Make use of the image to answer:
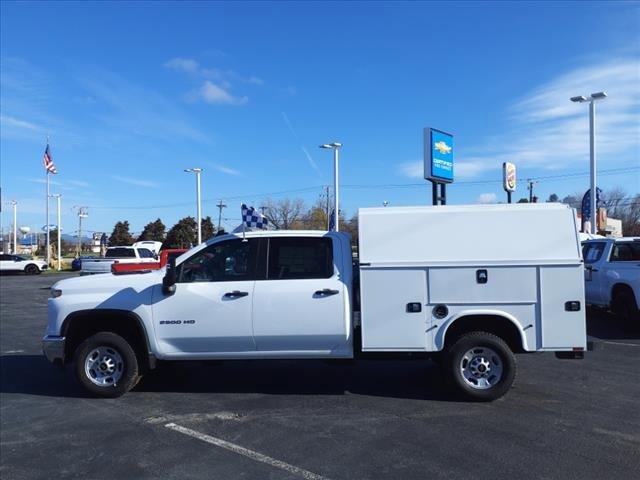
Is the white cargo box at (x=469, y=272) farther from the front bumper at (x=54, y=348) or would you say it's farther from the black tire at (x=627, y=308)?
the black tire at (x=627, y=308)

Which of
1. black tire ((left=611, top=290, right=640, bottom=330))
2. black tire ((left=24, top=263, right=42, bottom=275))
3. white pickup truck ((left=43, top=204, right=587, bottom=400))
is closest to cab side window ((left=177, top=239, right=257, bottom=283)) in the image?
white pickup truck ((left=43, top=204, right=587, bottom=400))

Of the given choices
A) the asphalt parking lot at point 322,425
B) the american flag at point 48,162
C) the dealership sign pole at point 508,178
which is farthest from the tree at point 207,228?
the asphalt parking lot at point 322,425

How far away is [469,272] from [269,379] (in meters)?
3.03

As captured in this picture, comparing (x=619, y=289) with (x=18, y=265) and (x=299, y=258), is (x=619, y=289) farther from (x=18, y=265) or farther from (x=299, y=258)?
(x=18, y=265)

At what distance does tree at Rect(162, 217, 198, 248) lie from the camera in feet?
242

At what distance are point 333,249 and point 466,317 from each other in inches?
66.3

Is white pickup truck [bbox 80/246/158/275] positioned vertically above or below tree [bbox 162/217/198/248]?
below

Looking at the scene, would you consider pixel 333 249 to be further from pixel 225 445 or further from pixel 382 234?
pixel 225 445

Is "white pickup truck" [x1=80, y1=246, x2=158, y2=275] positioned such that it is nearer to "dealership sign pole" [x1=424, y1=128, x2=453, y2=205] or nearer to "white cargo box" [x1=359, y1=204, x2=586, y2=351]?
"dealership sign pole" [x1=424, y1=128, x2=453, y2=205]

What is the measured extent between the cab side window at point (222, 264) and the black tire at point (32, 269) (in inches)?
1601

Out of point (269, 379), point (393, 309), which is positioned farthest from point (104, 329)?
point (393, 309)

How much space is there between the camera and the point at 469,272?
6.23 m

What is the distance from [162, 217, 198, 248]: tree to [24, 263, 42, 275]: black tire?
29915 mm

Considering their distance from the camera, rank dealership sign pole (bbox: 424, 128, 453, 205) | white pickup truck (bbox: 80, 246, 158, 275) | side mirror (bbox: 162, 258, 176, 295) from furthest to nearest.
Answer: white pickup truck (bbox: 80, 246, 158, 275) < dealership sign pole (bbox: 424, 128, 453, 205) < side mirror (bbox: 162, 258, 176, 295)
